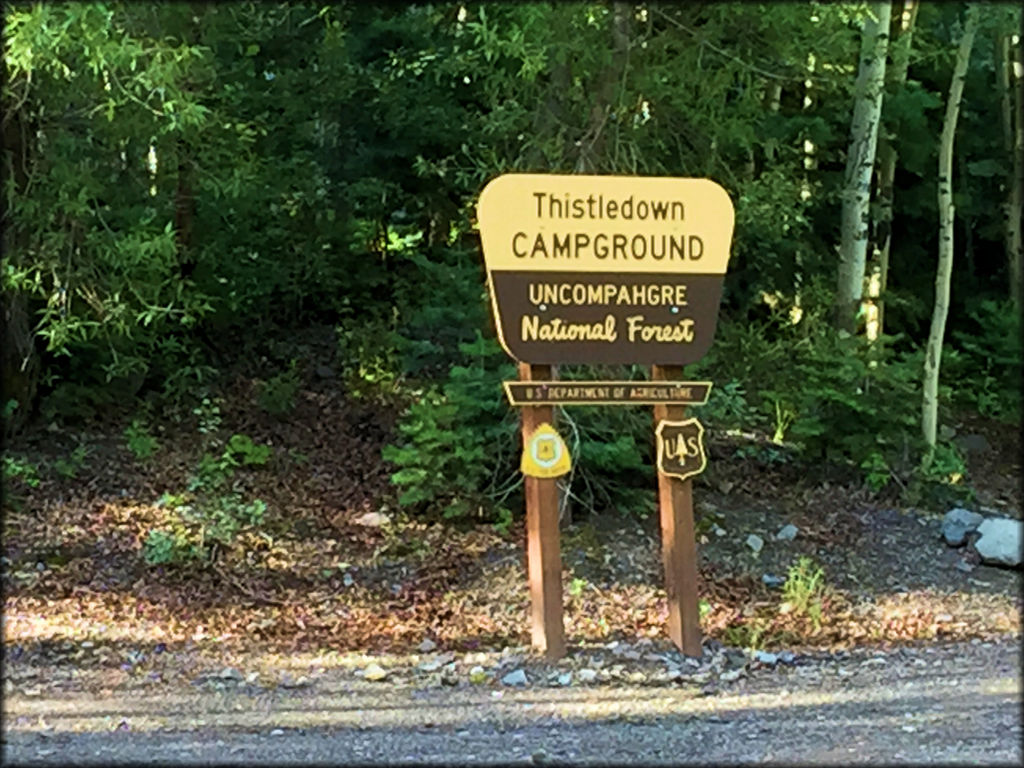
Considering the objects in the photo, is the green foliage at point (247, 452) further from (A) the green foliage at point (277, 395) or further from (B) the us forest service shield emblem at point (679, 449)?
(B) the us forest service shield emblem at point (679, 449)

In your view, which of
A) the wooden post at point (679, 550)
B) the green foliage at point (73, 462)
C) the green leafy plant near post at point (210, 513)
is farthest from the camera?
the green foliage at point (73, 462)

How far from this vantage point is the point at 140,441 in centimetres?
955

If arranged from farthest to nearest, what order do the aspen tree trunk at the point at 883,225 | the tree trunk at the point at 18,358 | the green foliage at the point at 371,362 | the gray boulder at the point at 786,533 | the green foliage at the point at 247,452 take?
1. the aspen tree trunk at the point at 883,225
2. the green foliage at the point at 371,362
3. the green foliage at the point at 247,452
4. the tree trunk at the point at 18,358
5. the gray boulder at the point at 786,533

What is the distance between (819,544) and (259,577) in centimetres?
476

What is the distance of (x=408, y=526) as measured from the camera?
8789mm

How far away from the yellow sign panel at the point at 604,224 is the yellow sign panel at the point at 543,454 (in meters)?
0.94

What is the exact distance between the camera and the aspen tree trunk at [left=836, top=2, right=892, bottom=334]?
38.9 ft

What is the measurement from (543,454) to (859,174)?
823 cm

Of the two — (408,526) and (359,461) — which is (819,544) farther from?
(359,461)

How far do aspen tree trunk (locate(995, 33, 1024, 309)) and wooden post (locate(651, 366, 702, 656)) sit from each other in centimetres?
1264

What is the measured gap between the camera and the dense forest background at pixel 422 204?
26.0 ft

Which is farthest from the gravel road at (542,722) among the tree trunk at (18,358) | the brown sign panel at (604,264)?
the tree trunk at (18,358)

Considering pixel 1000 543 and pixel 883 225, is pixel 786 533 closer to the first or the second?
pixel 1000 543

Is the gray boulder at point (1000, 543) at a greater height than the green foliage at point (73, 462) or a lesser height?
lesser
